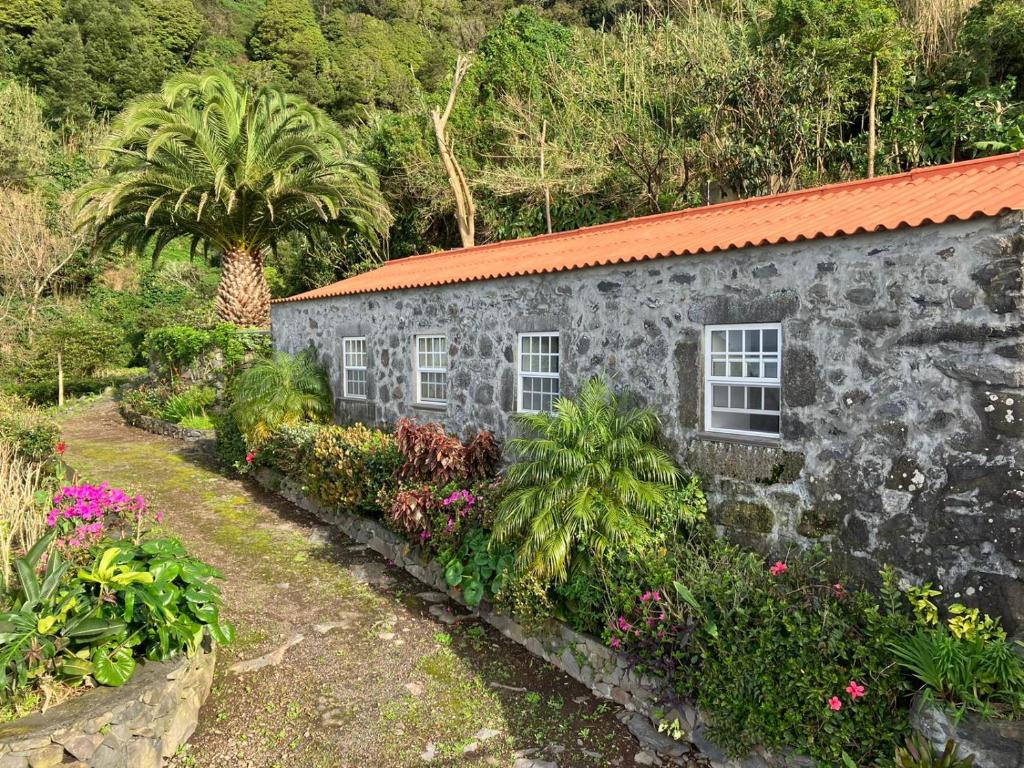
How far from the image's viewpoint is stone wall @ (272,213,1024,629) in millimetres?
A: 4605

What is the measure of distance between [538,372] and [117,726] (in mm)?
5392

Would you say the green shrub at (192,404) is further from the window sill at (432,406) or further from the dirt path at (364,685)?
the window sill at (432,406)

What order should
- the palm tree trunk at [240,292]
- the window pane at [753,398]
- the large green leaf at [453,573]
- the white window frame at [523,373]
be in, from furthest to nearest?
the palm tree trunk at [240,292]
the white window frame at [523,373]
the large green leaf at [453,573]
the window pane at [753,398]

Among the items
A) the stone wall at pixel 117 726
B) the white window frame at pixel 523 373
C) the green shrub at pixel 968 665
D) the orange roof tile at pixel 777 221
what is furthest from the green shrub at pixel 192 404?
the green shrub at pixel 968 665

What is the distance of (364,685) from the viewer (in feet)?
18.5

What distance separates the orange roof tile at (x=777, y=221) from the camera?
5.16 meters

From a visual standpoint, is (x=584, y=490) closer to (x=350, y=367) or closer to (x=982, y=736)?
(x=982, y=736)

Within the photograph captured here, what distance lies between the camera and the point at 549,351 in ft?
26.6

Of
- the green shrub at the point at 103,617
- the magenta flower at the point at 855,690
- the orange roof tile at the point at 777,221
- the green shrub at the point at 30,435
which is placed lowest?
the magenta flower at the point at 855,690

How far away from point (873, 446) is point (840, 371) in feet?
2.08

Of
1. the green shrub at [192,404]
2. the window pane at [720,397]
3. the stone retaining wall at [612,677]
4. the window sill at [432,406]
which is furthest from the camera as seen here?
the green shrub at [192,404]

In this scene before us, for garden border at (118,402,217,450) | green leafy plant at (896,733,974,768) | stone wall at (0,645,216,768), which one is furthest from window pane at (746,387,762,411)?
garden border at (118,402,217,450)

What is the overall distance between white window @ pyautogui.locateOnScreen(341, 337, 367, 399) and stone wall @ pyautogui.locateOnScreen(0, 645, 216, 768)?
700 cm

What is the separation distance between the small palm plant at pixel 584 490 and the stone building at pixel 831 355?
1.47 feet
